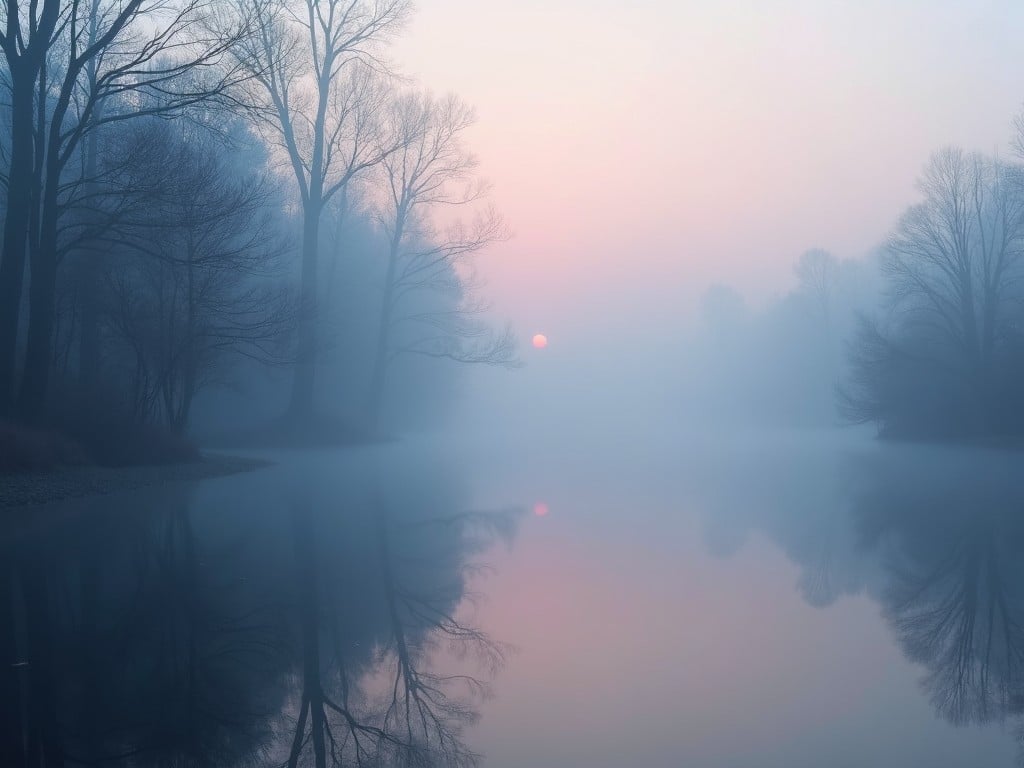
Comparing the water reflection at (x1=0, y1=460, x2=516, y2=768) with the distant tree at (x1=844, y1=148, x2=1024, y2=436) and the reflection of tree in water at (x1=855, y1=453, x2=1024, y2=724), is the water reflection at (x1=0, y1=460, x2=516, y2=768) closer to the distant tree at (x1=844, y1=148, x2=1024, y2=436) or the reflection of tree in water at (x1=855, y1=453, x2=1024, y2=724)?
the reflection of tree in water at (x1=855, y1=453, x2=1024, y2=724)

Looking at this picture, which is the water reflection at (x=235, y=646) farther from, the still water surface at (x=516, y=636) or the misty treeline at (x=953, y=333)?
the misty treeline at (x=953, y=333)

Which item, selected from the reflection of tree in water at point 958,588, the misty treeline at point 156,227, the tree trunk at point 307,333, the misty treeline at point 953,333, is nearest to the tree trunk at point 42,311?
the misty treeline at point 156,227

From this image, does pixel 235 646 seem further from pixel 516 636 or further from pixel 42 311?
pixel 42 311

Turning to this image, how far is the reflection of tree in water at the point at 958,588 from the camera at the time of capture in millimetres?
5094

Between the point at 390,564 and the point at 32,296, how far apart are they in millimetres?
10073

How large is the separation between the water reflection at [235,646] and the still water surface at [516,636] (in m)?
0.02

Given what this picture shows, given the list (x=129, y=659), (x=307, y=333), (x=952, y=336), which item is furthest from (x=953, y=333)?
(x=129, y=659)

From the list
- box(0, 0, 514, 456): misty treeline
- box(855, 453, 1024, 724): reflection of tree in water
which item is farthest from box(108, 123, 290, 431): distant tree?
box(855, 453, 1024, 724): reflection of tree in water

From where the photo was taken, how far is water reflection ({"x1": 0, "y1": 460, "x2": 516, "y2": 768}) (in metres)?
4.28

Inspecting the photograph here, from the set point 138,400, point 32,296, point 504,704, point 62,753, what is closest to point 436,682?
point 504,704

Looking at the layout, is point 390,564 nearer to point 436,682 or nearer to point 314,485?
point 436,682

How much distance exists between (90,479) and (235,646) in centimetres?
942

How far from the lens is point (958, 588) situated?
7.52m

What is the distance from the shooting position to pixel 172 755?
4.06 metres
